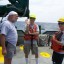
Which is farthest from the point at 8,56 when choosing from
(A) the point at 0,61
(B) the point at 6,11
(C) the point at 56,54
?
(B) the point at 6,11

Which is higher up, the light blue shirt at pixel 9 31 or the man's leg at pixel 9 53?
the light blue shirt at pixel 9 31

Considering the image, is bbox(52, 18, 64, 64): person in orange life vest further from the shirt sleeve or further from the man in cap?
the shirt sleeve

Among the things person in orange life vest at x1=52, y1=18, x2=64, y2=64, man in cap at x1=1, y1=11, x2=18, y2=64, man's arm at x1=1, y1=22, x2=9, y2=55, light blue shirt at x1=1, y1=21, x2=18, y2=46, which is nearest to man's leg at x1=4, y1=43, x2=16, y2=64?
man in cap at x1=1, y1=11, x2=18, y2=64

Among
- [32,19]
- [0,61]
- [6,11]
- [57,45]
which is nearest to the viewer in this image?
[57,45]

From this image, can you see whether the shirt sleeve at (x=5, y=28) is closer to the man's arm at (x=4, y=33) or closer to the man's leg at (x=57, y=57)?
the man's arm at (x=4, y=33)

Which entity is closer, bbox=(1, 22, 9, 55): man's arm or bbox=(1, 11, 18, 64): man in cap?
bbox=(1, 22, 9, 55): man's arm

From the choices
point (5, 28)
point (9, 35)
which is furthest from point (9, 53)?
point (5, 28)

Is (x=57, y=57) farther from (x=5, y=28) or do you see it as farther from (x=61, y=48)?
(x=5, y=28)

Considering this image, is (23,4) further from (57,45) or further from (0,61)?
(57,45)

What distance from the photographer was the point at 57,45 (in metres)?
7.32

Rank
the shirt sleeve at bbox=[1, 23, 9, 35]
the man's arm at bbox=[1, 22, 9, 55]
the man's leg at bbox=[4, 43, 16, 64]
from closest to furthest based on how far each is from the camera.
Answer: the man's arm at bbox=[1, 22, 9, 55], the shirt sleeve at bbox=[1, 23, 9, 35], the man's leg at bbox=[4, 43, 16, 64]

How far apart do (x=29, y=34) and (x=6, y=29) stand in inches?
65.3

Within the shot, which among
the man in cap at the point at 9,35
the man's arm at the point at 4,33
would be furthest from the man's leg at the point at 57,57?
the man's arm at the point at 4,33

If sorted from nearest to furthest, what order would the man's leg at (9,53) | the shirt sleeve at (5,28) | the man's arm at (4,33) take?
the man's arm at (4,33)
the shirt sleeve at (5,28)
the man's leg at (9,53)
